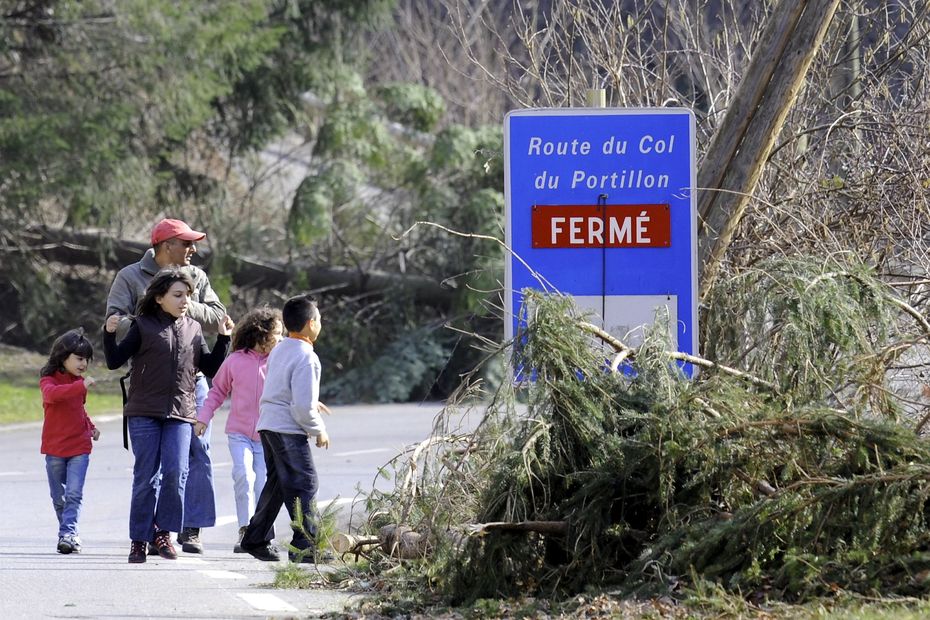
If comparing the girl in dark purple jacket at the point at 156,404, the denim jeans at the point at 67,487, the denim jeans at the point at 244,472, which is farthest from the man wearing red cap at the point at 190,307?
the denim jeans at the point at 67,487

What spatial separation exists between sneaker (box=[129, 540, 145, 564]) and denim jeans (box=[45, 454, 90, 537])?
582 millimetres

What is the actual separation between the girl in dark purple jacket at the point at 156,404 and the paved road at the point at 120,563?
274 millimetres

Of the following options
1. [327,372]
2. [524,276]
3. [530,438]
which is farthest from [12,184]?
[530,438]

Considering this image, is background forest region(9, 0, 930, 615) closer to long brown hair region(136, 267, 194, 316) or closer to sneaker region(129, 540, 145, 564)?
sneaker region(129, 540, 145, 564)

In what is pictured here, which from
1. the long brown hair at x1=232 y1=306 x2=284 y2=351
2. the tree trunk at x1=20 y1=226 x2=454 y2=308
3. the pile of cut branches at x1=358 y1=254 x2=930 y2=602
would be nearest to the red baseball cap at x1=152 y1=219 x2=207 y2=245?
the long brown hair at x1=232 y1=306 x2=284 y2=351

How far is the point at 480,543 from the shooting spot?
6.30 meters

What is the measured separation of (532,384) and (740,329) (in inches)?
68.5

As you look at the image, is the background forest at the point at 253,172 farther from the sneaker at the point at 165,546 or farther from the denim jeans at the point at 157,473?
the sneaker at the point at 165,546

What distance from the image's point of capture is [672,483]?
6305 millimetres

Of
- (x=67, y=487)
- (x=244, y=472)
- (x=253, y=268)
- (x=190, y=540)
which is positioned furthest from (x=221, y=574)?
(x=253, y=268)

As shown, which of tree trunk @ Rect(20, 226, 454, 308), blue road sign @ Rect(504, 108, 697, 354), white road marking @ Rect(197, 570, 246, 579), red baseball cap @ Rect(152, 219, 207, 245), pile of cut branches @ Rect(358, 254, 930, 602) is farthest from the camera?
tree trunk @ Rect(20, 226, 454, 308)

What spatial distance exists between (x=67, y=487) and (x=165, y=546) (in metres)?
0.75

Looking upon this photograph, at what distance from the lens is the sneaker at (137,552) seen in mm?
8070

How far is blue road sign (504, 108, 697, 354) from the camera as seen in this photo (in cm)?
780
